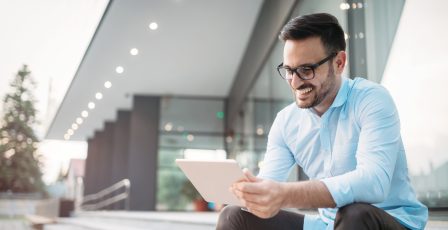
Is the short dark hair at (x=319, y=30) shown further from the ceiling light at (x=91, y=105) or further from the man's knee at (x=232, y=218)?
the ceiling light at (x=91, y=105)

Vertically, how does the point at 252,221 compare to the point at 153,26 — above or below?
below

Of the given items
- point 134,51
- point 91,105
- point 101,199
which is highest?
point 134,51

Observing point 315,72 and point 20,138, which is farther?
point 20,138

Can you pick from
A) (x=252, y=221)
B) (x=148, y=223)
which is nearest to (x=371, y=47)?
(x=252, y=221)

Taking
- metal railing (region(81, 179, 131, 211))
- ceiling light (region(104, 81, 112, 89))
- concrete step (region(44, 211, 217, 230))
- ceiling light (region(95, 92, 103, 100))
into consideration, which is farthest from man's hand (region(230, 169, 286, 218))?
metal railing (region(81, 179, 131, 211))

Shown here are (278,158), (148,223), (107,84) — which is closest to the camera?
(278,158)

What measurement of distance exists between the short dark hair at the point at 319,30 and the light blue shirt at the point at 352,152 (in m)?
0.14

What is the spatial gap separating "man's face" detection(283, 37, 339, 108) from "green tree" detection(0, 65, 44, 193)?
39.3 ft

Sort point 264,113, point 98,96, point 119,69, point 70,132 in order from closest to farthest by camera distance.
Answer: point 264,113
point 119,69
point 98,96
point 70,132

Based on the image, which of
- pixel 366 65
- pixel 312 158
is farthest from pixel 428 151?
pixel 312 158

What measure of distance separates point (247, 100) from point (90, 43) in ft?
9.81

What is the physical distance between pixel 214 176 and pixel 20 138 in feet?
43.7

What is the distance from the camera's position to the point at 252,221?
1.48 m

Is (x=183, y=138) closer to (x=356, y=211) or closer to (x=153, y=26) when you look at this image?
(x=153, y=26)
